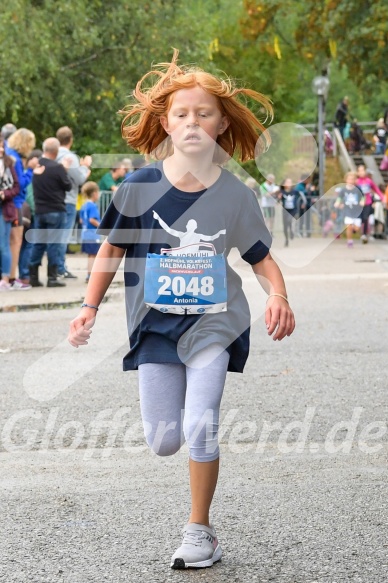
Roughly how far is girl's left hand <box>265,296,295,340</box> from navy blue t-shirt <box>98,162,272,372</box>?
0.09 m

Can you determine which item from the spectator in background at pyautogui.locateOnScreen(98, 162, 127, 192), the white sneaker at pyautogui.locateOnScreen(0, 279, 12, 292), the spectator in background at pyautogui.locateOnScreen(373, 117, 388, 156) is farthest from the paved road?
the spectator in background at pyautogui.locateOnScreen(373, 117, 388, 156)

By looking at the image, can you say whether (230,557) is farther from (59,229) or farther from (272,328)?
(59,229)

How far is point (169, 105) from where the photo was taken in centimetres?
459

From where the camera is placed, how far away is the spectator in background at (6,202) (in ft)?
48.2

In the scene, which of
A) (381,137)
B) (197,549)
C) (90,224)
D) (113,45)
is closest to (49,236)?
(90,224)

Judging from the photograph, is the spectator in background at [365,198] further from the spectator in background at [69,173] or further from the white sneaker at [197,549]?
the white sneaker at [197,549]

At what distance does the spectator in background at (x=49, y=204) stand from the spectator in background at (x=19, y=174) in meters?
0.28

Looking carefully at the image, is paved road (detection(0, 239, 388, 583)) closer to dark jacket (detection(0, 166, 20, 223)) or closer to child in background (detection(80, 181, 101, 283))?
dark jacket (detection(0, 166, 20, 223))

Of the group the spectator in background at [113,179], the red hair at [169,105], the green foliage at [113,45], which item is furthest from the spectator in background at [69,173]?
the red hair at [169,105]

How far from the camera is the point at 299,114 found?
6328 centimetres

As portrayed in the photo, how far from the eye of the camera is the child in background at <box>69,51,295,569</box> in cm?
444

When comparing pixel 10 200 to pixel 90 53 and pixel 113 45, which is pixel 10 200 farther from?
pixel 90 53

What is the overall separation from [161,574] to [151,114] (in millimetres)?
1600

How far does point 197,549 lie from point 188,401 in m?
0.49
